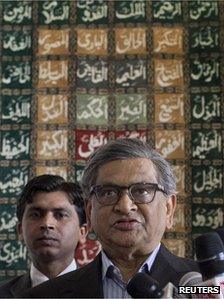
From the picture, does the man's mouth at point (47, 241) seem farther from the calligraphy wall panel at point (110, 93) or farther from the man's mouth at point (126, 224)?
the calligraphy wall panel at point (110, 93)

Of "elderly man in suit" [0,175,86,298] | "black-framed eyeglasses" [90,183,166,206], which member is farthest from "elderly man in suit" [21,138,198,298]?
"elderly man in suit" [0,175,86,298]

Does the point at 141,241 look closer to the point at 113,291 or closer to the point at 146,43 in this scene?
the point at 113,291

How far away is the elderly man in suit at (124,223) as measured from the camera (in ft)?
3.43

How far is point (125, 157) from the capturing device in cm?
110

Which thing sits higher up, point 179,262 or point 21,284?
point 179,262

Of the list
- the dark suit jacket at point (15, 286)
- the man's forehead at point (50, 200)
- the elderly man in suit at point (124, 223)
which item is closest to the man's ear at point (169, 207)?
the elderly man in suit at point (124, 223)

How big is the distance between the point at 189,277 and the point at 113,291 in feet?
0.88

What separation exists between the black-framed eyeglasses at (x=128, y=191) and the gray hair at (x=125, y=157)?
0.04 meters

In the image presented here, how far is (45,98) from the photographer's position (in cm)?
373

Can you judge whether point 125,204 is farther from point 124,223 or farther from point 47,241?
point 47,241

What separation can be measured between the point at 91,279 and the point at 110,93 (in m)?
2.74

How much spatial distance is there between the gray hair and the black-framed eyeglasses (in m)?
0.04

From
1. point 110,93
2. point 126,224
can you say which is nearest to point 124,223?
point 126,224

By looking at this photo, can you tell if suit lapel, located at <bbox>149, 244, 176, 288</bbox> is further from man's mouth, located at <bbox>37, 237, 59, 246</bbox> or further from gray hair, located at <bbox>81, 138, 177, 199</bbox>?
man's mouth, located at <bbox>37, 237, 59, 246</bbox>
